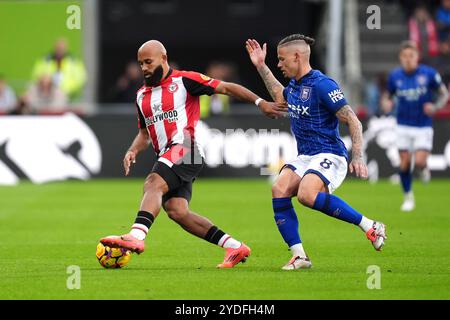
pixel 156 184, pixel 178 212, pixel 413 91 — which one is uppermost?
pixel 413 91

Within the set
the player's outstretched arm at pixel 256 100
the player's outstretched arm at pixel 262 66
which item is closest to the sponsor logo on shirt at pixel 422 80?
the player's outstretched arm at pixel 262 66

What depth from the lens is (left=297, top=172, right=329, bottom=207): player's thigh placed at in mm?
Answer: 10789

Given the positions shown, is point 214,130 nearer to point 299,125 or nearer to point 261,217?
point 261,217

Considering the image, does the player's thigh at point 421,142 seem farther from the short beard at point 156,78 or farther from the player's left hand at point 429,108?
the short beard at point 156,78

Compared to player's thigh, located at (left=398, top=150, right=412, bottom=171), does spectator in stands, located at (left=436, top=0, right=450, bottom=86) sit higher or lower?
higher

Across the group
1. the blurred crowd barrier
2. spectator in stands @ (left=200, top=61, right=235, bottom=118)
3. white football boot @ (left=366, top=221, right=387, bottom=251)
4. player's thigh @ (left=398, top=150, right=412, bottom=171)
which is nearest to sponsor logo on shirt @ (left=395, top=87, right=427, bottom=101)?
player's thigh @ (left=398, top=150, right=412, bottom=171)

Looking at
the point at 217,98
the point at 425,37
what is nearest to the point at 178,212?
the point at 217,98

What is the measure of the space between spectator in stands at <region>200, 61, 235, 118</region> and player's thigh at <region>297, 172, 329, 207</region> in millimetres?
13655

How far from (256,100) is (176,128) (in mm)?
856

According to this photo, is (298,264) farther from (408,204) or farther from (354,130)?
(408,204)

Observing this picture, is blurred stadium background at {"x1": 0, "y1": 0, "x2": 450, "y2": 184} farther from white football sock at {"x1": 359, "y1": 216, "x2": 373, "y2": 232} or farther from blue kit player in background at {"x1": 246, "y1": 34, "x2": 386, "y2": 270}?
white football sock at {"x1": 359, "y1": 216, "x2": 373, "y2": 232}

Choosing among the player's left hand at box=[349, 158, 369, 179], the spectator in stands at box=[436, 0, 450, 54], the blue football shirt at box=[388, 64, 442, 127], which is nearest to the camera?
the player's left hand at box=[349, 158, 369, 179]

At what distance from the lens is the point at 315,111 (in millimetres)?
11062
